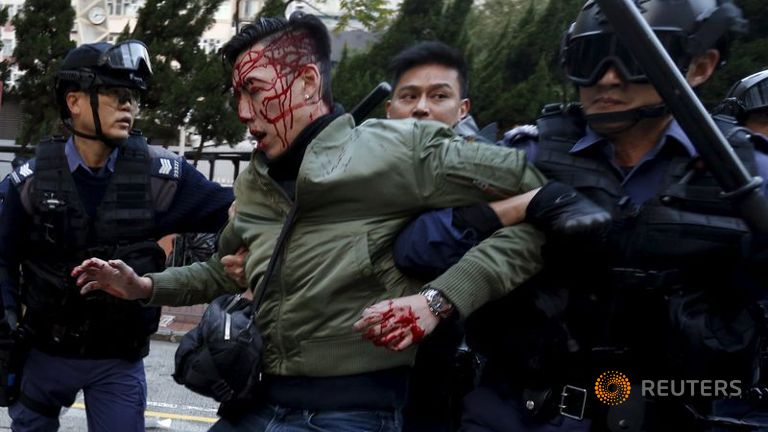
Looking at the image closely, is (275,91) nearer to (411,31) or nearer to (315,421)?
(315,421)

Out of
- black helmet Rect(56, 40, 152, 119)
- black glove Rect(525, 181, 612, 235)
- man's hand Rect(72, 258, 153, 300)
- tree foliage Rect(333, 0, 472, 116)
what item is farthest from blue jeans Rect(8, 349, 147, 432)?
tree foliage Rect(333, 0, 472, 116)

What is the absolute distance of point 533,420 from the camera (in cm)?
264

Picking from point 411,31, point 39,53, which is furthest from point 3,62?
point 411,31

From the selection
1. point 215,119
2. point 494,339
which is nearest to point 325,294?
point 494,339

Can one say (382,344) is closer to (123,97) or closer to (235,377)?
(235,377)

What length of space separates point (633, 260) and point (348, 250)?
0.67m

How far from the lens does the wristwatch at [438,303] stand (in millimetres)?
2346

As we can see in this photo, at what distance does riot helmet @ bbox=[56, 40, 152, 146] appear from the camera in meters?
4.18

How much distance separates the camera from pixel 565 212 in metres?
2.35

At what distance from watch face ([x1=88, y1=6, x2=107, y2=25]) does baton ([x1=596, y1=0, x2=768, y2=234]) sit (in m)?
22.0

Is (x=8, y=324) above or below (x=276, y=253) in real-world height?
below

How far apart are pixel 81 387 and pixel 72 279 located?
16.5 inches

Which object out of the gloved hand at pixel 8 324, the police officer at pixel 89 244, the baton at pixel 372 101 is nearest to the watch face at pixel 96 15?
the police officer at pixel 89 244

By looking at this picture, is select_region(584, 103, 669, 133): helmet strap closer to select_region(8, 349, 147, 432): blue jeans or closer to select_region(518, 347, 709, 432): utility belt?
select_region(518, 347, 709, 432): utility belt
